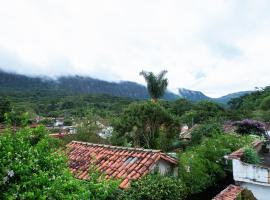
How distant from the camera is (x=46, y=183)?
5.49 metres

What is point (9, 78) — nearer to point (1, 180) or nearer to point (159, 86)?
point (159, 86)

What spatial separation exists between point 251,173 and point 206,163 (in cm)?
249

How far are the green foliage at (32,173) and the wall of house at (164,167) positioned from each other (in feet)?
13.3

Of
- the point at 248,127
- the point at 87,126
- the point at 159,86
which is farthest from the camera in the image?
the point at 159,86

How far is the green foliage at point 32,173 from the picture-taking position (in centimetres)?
529

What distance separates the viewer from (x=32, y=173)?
559 cm

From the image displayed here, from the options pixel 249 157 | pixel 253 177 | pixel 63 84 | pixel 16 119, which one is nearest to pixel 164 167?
pixel 253 177

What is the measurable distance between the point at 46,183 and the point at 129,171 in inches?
188

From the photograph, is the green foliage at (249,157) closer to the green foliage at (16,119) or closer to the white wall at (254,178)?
the white wall at (254,178)

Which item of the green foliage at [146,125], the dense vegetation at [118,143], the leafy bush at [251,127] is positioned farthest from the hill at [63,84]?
the leafy bush at [251,127]

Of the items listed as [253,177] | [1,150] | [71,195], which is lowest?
[253,177]

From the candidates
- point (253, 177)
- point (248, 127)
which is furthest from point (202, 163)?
point (248, 127)

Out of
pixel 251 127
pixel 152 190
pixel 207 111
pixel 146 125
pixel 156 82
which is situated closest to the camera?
pixel 152 190

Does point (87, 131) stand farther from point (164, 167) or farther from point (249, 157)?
point (249, 157)
